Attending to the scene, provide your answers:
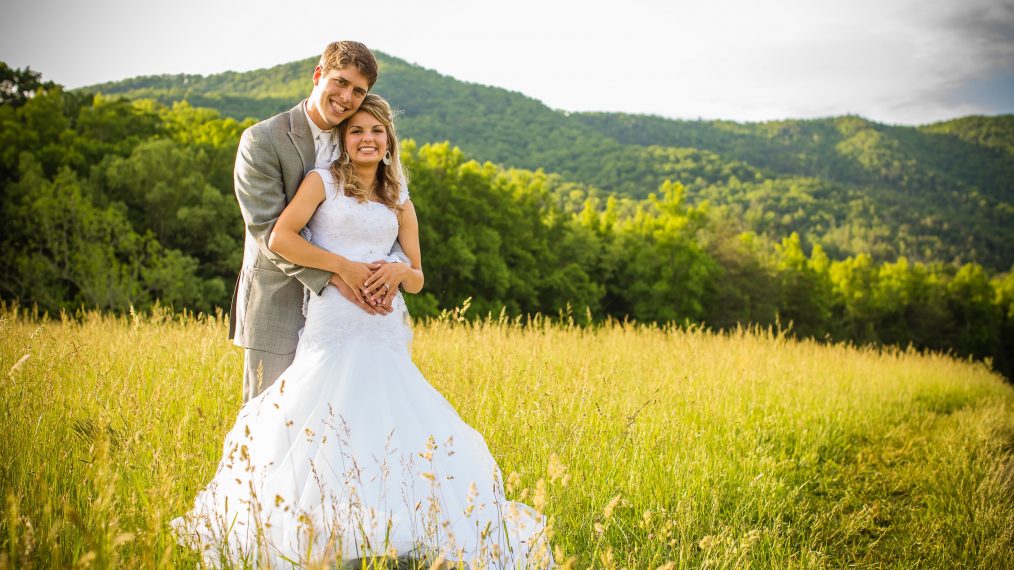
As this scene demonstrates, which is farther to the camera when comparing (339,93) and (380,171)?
(380,171)

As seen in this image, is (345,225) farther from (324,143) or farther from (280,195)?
(324,143)

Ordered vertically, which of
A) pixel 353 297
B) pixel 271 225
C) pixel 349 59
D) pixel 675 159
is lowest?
pixel 353 297

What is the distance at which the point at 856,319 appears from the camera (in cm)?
5909

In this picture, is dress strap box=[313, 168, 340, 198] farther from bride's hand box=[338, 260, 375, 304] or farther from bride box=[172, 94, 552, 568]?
bride's hand box=[338, 260, 375, 304]

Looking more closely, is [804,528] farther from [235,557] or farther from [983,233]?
[983,233]

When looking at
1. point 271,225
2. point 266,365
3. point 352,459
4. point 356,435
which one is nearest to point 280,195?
point 271,225

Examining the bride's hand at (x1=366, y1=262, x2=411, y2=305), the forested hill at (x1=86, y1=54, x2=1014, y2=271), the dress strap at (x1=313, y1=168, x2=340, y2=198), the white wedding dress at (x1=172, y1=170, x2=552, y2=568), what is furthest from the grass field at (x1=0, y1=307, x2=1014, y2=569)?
the forested hill at (x1=86, y1=54, x2=1014, y2=271)

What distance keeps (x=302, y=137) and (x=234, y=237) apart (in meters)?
28.4

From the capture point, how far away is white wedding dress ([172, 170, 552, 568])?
244cm

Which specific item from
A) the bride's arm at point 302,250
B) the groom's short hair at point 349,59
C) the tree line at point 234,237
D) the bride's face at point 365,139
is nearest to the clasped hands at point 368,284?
the bride's arm at point 302,250

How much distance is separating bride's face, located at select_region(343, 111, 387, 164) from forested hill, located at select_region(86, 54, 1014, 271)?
47384 mm

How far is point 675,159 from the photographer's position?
332 ft

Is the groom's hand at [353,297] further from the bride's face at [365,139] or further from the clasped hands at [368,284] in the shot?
the bride's face at [365,139]

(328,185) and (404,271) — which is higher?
(328,185)
